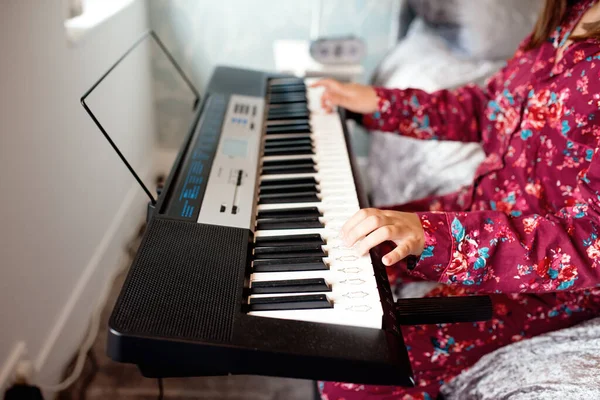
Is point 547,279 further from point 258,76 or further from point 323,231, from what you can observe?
point 258,76

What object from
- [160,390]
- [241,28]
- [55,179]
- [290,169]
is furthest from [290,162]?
[241,28]

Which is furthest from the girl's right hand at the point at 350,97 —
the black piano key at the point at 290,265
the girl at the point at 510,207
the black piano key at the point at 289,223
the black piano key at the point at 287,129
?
the black piano key at the point at 290,265

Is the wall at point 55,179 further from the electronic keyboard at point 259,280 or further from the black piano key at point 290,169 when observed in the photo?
the black piano key at point 290,169

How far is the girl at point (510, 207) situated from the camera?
0.85 meters

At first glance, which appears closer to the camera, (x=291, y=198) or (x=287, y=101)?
(x=291, y=198)

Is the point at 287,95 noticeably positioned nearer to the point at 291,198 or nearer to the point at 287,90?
the point at 287,90

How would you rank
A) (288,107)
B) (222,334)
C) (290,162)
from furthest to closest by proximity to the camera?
(288,107)
(290,162)
(222,334)

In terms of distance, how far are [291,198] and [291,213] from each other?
1.9 inches

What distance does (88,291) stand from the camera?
159 cm

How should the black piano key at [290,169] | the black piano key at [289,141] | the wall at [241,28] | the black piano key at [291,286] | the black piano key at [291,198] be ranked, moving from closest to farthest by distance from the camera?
the black piano key at [291,286] → the black piano key at [291,198] → the black piano key at [290,169] → the black piano key at [289,141] → the wall at [241,28]

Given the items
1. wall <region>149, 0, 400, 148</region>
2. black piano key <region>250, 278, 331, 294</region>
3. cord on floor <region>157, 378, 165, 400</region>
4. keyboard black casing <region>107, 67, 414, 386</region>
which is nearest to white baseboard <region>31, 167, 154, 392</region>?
cord on floor <region>157, 378, 165, 400</region>

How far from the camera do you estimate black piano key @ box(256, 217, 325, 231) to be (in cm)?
92

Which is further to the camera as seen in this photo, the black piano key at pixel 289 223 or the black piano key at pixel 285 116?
the black piano key at pixel 285 116

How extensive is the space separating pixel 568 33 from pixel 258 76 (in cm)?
77
